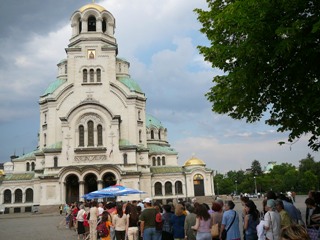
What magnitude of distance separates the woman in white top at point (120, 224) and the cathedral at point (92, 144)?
3314 centimetres

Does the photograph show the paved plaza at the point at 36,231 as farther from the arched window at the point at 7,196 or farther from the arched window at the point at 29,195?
the arched window at the point at 7,196

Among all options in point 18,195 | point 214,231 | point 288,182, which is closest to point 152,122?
point 18,195

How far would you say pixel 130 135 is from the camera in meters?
53.4

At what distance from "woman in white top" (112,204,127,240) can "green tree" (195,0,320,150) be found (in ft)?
20.9

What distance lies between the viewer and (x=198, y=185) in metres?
54.3

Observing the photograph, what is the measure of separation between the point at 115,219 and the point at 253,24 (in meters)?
8.05

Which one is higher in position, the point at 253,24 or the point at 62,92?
the point at 62,92

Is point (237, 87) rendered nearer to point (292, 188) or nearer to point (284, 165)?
point (292, 188)

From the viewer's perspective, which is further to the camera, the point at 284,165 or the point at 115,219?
the point at 284,165

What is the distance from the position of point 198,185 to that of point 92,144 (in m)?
17.2

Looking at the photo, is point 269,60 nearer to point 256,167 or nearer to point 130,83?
point 130,83

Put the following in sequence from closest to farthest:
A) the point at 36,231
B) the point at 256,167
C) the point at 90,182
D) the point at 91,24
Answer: the point at 36,231
the point at 90,182
the point at 91,24
the point at 256,167

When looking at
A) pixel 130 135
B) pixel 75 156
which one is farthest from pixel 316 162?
pixel 75 156

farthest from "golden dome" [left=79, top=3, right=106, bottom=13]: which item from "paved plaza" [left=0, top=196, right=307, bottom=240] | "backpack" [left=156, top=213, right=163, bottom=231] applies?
"backpack" [left=156, top=213, right=163, bottom=231]
